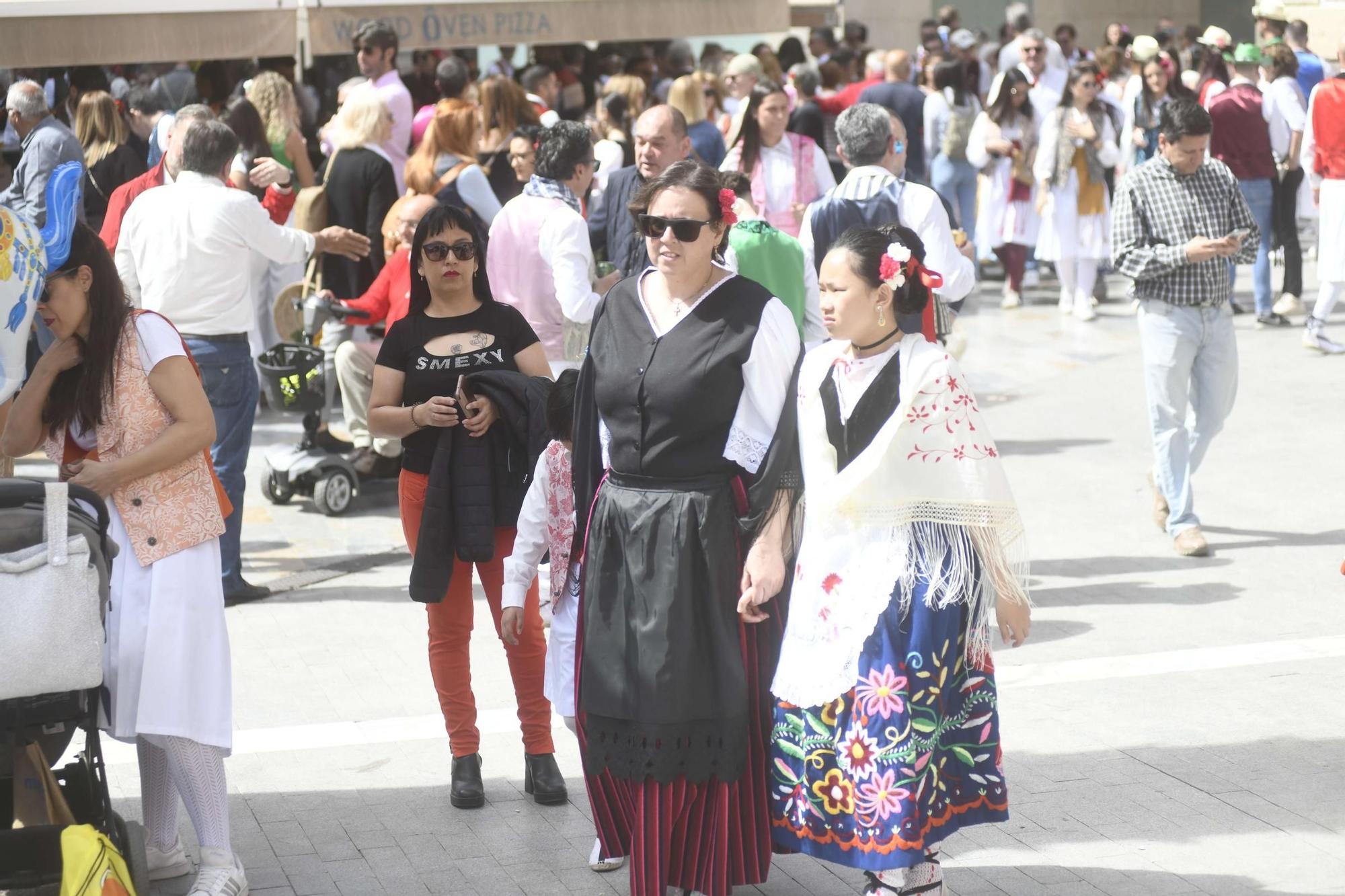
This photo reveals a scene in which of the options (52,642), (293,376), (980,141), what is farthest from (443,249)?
(980,141)

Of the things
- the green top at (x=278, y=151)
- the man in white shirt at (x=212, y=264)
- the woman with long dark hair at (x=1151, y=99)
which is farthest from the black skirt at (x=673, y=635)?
the woman with long dark hair at (x=1151, y=99)

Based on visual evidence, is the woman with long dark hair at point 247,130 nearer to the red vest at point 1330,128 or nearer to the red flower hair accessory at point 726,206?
the red flower hair accessory at point 726,206

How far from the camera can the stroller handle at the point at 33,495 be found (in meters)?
3.94

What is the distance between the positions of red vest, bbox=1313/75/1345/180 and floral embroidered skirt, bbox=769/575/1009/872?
8.75 m

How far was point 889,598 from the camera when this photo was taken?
409 centimetres

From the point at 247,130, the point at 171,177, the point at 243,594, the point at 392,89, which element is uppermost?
the point at 392,89

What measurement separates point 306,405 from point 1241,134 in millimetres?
8111

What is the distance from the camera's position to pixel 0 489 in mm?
3930

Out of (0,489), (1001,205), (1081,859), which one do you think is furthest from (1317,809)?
(1001,205)

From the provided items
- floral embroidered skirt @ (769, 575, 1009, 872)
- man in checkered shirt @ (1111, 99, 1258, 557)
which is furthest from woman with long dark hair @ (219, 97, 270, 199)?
floral embroidered skirt @ (769, 575, 1009, 872)

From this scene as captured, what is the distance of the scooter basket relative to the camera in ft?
27.7

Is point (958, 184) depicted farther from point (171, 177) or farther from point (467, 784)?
point (467, 784)

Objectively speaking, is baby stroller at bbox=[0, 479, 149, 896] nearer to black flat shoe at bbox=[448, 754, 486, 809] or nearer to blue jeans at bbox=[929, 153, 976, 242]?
black flat shoe at bbox=[448, 754, 486, 809]

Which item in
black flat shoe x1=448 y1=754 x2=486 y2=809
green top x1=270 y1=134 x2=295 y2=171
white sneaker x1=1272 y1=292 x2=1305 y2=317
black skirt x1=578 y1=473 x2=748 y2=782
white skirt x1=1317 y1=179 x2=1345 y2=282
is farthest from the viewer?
white sneaker x1=1272 y1=292 x2=1305 y2=317
